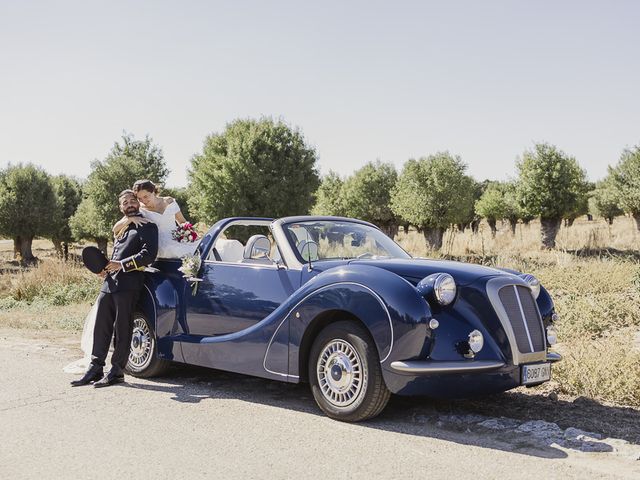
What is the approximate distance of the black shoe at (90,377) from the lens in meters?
7.16

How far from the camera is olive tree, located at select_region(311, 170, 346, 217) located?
5570 cm

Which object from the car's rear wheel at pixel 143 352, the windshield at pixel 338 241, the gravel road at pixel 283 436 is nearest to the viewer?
the gravel road at pixel 283 436

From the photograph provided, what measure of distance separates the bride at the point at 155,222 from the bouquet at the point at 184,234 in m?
0.05

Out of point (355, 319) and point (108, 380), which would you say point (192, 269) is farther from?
point (355, 319)

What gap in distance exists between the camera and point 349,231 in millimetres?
7035

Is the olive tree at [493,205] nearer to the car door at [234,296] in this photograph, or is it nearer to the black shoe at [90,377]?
the car door at [234,296]

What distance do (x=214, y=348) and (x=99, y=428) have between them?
1.46 m

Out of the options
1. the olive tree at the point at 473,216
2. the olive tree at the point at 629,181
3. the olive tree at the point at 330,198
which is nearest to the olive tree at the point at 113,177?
the olive tree at the point at 330,198

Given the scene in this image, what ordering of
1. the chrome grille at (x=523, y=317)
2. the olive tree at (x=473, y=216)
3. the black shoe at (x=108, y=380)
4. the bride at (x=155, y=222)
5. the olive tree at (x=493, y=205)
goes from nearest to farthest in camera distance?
1. the chrome grille at (x=523, y=317)
2. the black shoe at (x=108, y=380)
3. the bride at (x=155, y=222)
4. the olive tree at (x=473, y=216)
5. the olive tree at (x=493, y=205)

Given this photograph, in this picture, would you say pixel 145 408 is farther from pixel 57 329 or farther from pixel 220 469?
pixel 57 329

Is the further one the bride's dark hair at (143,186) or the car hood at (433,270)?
the bride's dark hair at (143,186)

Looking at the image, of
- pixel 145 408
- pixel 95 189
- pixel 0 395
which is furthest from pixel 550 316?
pixel 95 189

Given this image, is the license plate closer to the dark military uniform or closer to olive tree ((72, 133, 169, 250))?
the dark military uniform

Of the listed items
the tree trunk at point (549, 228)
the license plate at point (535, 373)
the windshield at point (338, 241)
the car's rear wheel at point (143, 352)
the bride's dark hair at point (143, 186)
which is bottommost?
the car's rear wheel at point (143, 352)
